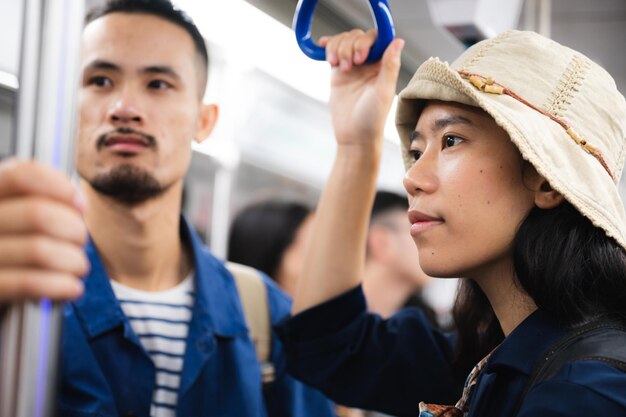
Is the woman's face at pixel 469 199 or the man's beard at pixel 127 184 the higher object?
the man's beard at pixel 127 184

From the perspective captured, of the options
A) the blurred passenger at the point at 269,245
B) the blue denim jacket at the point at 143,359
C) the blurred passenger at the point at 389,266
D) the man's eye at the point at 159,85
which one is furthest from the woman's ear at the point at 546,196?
the blurred passenger at the point at 389,266

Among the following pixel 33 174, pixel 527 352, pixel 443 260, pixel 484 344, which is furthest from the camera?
pixel 484 344

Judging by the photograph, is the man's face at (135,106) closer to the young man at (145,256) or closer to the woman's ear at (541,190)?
the young man at (145,256)

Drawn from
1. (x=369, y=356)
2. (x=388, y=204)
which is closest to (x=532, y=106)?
(x=369, y=356)

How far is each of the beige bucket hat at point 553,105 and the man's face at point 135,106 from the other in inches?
24.1

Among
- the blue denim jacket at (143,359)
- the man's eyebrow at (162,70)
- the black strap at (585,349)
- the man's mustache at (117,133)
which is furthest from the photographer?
the man's eyebrow at (162,70)

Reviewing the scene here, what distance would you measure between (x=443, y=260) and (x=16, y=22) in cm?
102

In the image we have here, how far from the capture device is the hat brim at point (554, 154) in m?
1.38

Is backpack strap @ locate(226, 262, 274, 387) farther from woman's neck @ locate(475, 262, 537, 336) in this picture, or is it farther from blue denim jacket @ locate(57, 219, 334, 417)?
woman's neck @ locate(475, 262, 537, 336)

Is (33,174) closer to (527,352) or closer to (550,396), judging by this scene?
(550,396)

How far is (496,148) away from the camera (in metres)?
1.49

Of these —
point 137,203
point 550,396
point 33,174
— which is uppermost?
point 137,203

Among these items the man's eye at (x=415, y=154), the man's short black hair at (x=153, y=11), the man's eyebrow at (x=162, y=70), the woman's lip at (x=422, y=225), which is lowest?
the woman's lip at (x=422, y=225)

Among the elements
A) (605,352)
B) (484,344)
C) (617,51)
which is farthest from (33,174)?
(617,51)
